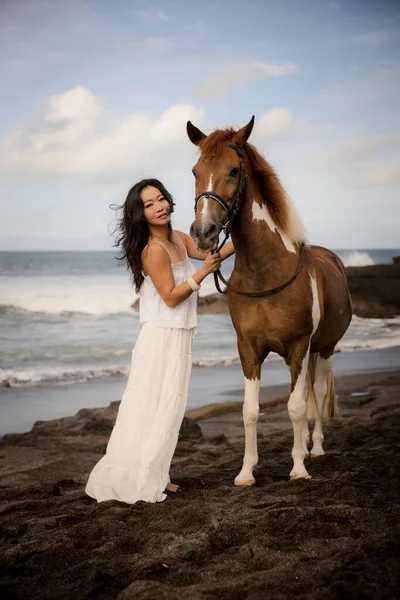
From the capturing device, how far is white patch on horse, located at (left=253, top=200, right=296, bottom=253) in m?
3.18

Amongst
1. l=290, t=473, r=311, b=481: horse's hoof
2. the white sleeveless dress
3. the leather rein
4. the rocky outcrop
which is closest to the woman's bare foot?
the white sleeveless dress

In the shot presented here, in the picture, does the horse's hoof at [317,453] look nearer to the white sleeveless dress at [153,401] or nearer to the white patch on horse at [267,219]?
the white sleeveless dress at [153,401]

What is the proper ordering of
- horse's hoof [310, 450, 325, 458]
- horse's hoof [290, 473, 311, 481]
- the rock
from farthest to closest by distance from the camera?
the rock → horse's hoof [310, 450, 325, 458] → horse's hoof [290, 473, 311, 481]

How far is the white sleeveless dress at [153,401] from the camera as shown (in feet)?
10.4

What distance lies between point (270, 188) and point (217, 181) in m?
0.46

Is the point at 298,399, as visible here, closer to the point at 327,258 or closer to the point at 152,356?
the point at 152,356

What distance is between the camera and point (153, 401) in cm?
328

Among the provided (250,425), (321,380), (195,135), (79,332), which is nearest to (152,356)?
(250,425)

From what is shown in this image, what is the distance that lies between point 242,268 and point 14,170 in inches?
718

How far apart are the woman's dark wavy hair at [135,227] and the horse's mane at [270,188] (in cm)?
40

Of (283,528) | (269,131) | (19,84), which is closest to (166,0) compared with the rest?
(269,131)

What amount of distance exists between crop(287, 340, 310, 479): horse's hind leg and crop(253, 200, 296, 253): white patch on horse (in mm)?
510

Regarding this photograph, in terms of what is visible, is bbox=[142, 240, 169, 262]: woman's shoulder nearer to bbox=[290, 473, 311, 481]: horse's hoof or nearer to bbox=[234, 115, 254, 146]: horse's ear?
bbox=[234, 115, 254, 146]: horse's ear

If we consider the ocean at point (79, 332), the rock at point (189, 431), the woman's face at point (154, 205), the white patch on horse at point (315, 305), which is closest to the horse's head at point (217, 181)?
the woman's face at point (154, 205)
